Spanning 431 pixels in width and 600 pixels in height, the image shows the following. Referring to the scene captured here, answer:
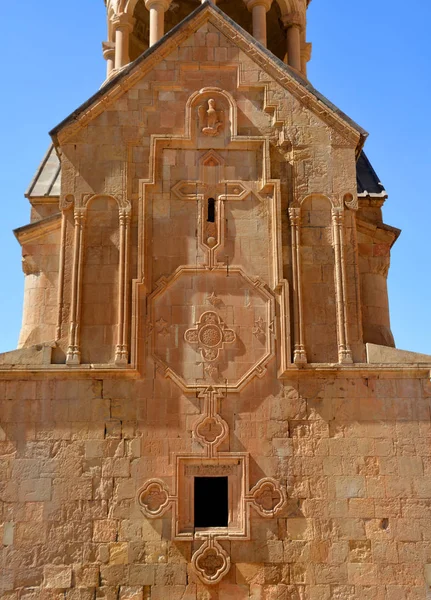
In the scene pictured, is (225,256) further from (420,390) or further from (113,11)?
(113,11)

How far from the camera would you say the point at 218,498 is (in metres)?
10.8

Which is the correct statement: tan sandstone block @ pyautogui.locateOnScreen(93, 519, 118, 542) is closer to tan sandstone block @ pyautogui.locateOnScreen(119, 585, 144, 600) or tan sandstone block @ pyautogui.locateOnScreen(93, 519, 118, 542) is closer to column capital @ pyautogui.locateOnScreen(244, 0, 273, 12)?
tan sandstone block @ pyautogui.locateOnScreen(119, 585, 144, 600)

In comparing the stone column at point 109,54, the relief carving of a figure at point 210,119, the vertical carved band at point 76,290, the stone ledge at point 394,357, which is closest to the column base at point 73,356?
the vertical carved band at point 76,290

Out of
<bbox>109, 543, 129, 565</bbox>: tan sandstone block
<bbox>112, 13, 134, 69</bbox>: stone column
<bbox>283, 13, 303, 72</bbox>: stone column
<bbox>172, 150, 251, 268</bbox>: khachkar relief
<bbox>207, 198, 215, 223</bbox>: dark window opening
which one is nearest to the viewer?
→ <bbox>109, 543, 129, 565</bbox>: tan sandstone block

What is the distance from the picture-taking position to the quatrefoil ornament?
11.2 meters

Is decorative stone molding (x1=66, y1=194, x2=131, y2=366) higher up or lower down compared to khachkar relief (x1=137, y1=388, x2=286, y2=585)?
higher up

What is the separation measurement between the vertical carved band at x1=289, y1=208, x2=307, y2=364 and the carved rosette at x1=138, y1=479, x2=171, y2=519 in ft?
8.85

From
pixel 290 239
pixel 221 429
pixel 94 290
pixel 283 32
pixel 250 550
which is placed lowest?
pixel 250 550

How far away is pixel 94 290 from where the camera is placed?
11.5 metres

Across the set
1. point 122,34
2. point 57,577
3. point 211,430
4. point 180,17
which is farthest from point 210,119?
point 57,577

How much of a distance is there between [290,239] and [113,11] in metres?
8.50

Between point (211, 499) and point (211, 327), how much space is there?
2.55 m

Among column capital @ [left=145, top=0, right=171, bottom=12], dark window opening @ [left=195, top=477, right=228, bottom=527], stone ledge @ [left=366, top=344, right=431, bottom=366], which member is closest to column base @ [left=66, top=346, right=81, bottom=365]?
dark window opening @ [left=195, top=477, right=228, bottom=527]

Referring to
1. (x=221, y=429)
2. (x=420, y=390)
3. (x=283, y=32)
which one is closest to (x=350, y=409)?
(x=420, y=390)
